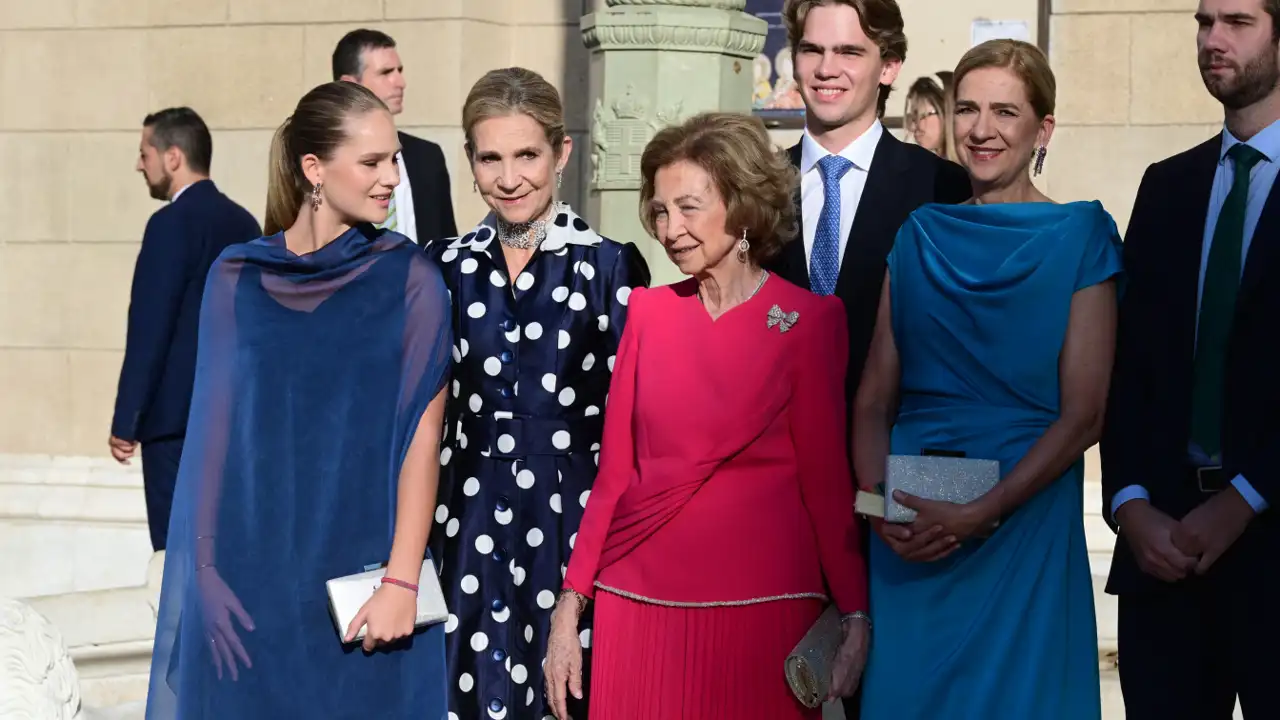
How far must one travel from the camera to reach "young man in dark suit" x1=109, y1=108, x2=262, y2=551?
745 cm

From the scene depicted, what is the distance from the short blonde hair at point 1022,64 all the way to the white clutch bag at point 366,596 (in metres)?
1.53

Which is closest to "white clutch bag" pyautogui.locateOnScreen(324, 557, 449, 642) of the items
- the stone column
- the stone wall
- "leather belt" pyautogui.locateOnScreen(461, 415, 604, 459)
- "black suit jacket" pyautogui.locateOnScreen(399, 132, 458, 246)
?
"leather belt" pyautogui.locateOnScreen(461, 415, 604, 459)

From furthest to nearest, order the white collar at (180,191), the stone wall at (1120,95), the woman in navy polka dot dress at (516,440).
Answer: the stone wall at (1120,95) → the white collar at (180,191) → the woman in navy polka dot dress at (516,440)

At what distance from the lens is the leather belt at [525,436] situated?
4188 millimetres

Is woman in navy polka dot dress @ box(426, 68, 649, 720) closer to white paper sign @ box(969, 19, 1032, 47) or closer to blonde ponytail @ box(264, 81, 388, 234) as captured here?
blonde ponytail @ box(264, 81, 388, 234)

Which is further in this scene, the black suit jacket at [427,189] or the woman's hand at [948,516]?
the black suit jacket at [427,189]

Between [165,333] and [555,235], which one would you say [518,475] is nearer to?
[555,235]

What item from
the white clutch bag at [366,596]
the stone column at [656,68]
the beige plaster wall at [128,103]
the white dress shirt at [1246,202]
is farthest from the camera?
the beige plaster wall at [128,103]

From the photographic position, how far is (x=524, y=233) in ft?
14.0

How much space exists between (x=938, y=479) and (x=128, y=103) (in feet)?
20.3

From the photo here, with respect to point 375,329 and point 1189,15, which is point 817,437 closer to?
point 375,329

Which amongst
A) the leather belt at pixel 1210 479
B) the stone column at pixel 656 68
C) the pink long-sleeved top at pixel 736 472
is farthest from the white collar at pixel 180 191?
the leather belt at pixel 1210 479

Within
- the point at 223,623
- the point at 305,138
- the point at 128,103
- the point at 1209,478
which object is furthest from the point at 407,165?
the point at 1209,478

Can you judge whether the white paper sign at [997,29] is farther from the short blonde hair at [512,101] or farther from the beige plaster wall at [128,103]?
the short blonde hair at [512,101]
